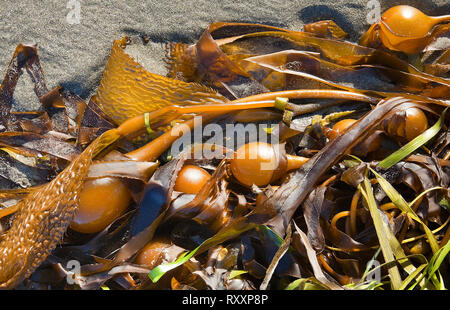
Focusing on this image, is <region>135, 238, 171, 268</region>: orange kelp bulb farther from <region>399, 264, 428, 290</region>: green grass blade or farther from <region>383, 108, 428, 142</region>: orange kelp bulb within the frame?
<region>383, 108, 428, 142</region>: orange kelp bulb

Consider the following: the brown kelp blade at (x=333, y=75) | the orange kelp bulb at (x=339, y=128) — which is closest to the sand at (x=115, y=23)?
the brown kelp blade at (x=333, y=75)

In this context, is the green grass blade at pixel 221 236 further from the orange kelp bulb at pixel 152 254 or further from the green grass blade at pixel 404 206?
the green grass blade at pixel 404 206

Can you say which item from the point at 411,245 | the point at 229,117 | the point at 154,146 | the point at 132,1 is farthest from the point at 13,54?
the point at 411,245

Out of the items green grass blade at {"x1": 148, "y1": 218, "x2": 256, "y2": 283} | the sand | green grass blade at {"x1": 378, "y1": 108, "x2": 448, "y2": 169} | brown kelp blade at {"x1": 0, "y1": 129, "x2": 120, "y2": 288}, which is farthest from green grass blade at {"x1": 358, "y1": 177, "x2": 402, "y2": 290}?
brown kelp blade at {"x1": 0, "y1": 129, "x2": 120, "y2": 288}

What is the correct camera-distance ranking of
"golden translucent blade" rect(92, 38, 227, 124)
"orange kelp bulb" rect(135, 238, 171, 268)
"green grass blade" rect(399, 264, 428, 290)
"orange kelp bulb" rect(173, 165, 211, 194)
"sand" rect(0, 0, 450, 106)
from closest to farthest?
"green grass blade" rect(399, 264, 428, 290)
"orange kelp bulb" rect(135, 238, 171, 268)
"orange kelp bulb" rect(173, 165, 211, 194)
"golden translucent blade" rect(92, 38, 227, 124)
"sand" rect(0, 0, 450, 106)

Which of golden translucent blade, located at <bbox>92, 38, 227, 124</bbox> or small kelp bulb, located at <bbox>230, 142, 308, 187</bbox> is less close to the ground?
golden translucent blade, located at <bbox>92, 38, 227, 124</bbox>

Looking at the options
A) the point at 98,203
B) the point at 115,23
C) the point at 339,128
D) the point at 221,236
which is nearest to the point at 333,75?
the point at 339,128
